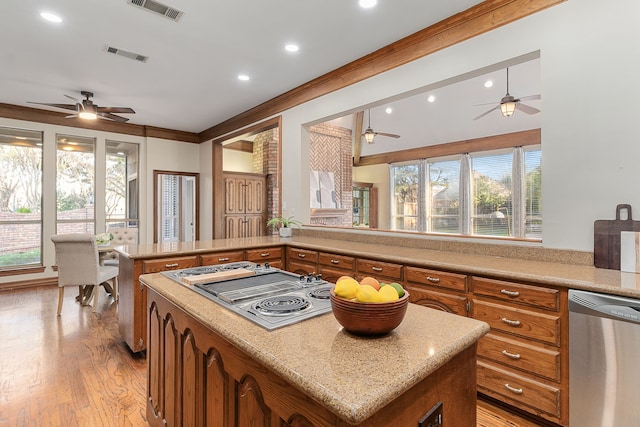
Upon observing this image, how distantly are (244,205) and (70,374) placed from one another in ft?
14.9

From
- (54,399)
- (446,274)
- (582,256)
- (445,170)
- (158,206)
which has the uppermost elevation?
(445,170)

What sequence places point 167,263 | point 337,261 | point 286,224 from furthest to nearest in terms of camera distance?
point 286,224 < point 337,261 < point 167,263

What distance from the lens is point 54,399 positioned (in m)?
2.23

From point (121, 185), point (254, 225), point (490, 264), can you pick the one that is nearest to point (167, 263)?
point (490, 264)

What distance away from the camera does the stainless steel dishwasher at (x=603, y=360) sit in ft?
5.11

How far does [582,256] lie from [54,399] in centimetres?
371

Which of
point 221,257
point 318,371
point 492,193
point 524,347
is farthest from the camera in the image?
point 492,193

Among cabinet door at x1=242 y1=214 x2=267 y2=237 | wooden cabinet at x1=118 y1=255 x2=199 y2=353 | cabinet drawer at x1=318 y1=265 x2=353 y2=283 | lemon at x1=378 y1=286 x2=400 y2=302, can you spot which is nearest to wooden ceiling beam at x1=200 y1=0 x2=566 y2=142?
cabinet drawer at x1=318 y1=265 x2=353 y2=283

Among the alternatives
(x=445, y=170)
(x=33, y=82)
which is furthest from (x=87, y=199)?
(x=445, y=170)

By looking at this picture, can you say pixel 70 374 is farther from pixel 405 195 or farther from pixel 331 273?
pixel 405 195

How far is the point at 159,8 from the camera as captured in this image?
104 inches

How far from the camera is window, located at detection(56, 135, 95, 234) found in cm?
565

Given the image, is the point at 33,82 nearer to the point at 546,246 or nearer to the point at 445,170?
the point at 546,246

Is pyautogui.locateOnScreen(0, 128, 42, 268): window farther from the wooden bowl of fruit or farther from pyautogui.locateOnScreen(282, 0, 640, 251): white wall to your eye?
pyautogui.locateOnScreen(282, 0, 640, 251): white wall
